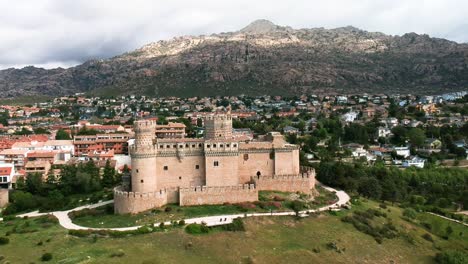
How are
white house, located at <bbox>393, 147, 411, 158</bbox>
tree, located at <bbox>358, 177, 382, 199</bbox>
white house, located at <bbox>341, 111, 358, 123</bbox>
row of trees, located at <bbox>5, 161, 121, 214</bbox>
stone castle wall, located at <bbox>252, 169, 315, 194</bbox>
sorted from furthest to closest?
white house, located at <bbox>341, 111, 358, 123</bbox>, white house, located at <bbox>393, 147, 411, 158</bbox>, tree, located at <bbox>358, 177, 382, 199</bbox>, row of trees, located at <bbox>5, 161, 121, 214</bbox>, stone castle wall, located at <bbox>252, 169, 315, 194</bbox>

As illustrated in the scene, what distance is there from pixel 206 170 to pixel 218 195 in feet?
10.5

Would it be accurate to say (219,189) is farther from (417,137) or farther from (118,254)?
(417,137)

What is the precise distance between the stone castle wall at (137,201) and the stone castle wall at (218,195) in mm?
2477

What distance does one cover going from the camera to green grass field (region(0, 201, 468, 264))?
3922cm

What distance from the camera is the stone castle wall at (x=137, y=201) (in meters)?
49.5

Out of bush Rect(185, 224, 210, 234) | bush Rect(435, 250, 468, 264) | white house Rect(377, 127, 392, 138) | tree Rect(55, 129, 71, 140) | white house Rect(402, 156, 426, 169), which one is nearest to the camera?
bush Rect(185, 224, 210, 234)

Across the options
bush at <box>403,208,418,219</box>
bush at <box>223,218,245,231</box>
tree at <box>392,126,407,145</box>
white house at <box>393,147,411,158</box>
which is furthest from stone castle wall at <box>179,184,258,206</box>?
tree at <box>392,126,407,145</box>

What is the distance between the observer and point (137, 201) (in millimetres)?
49500

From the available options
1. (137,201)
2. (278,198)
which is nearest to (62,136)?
(137,201)

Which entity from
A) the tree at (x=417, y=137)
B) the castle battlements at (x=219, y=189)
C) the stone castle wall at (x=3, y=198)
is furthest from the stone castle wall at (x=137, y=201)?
the tree at (x=417, y=137)

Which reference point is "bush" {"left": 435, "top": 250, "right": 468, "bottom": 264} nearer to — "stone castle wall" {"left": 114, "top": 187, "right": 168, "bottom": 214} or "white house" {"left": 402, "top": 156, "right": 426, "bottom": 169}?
"stone castle wall" {"left": 114, "top": 187, "right": 168, "bottom": 214}

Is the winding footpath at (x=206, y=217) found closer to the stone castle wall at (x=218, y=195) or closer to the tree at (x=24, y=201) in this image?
the tree at (x=24, y=201)

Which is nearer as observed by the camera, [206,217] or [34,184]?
[206,217]

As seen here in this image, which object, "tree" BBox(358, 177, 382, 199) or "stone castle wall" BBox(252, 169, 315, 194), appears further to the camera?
"tree" BBox(358, 177, 382, 199)
